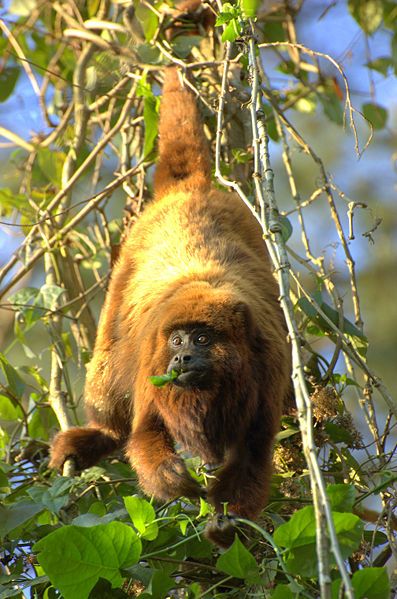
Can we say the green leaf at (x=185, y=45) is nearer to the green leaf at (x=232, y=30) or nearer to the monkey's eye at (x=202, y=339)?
the green leaf at (x=232, y=30)

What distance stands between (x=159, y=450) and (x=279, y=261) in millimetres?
1407

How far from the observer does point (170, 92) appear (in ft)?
13.9

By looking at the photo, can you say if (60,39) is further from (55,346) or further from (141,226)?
(55,346)

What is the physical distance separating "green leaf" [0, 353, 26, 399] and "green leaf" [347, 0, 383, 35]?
307 centimetres

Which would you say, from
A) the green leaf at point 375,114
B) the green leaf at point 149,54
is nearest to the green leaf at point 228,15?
the green leaf at point 149,54

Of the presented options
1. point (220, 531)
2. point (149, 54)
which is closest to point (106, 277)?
point (149, 54)

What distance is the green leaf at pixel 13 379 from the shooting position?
3949 mm

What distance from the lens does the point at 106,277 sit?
4.57 meters

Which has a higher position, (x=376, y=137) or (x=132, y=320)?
(x=376, y=137)

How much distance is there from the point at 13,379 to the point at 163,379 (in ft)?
3.44

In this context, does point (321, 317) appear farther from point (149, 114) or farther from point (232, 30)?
point (149, 114)

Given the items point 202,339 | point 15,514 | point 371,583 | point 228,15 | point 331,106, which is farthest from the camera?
point 331,106

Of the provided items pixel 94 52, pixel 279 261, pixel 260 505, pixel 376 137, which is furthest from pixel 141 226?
pixel 376 137

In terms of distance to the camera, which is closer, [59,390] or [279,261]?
[279,261]
